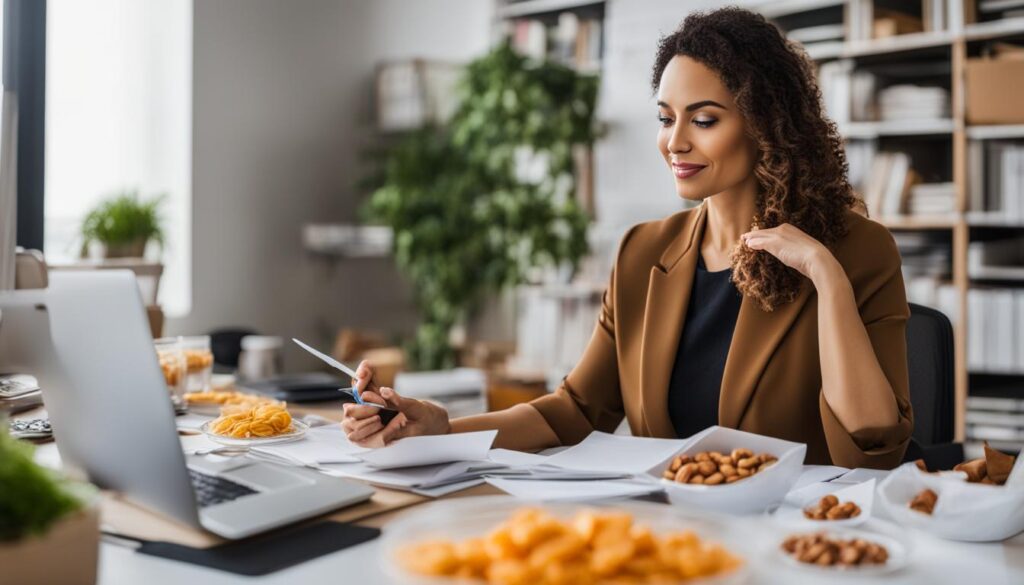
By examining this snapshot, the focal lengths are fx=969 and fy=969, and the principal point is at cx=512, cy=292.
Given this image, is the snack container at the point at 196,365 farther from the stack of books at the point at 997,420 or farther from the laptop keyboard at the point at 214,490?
the stack of books at the point at 997,420

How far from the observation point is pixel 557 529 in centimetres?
77

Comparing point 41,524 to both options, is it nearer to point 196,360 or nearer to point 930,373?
point 196,360

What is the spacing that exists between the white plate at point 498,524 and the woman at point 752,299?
1.54 feet

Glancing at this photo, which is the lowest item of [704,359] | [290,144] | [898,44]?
[704,359]

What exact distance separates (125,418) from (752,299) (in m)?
0.95

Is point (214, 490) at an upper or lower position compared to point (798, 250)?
lower

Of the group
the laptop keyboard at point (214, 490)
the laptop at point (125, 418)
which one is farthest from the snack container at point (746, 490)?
the laptop keyboard at point (214, 490)

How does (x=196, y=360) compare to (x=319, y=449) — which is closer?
(x=319, y=449)

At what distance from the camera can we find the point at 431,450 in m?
1.17

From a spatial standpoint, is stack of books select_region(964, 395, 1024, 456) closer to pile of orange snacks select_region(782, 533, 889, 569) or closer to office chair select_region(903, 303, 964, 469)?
office chair select_region(903, 303, 964, 469)

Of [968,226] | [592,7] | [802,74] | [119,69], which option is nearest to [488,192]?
[592,7]

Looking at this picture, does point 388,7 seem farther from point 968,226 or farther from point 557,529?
point 557,529

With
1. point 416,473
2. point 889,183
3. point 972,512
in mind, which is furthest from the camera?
point 889,183

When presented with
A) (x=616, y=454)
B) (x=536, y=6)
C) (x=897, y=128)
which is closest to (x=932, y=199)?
(x=897, y=128)
